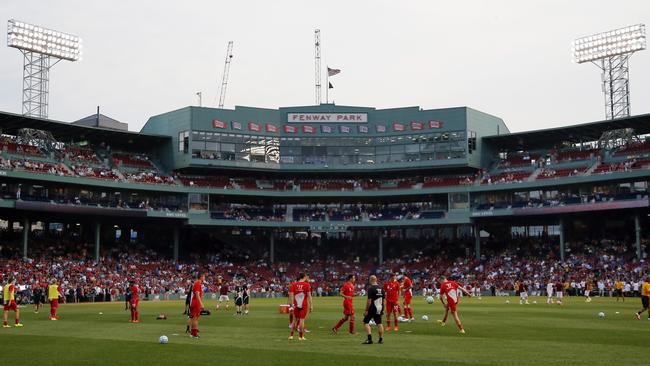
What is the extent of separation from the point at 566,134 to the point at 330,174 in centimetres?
2983

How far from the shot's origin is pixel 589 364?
16312 mm

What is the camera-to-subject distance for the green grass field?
1728 cm

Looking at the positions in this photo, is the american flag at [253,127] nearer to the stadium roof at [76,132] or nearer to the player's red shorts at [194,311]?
the stadium roof at [76,132]

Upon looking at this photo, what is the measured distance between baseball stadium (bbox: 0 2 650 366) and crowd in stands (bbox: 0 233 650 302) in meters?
0.26

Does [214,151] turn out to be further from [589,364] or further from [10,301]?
[589,364]

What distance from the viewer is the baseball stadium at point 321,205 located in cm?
6862

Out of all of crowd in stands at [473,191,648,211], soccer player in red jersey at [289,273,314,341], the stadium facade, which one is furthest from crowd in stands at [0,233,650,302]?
soccer player in red jersey at [289,273,314,341]

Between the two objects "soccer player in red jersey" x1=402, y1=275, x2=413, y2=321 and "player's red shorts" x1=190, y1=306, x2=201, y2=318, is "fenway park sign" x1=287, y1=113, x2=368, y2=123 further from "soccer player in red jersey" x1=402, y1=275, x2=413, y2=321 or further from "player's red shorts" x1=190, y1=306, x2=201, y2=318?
"player's red shorts" x1=190, y1=306, x2=201, y2=318

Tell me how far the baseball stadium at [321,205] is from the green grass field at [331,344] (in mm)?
19589

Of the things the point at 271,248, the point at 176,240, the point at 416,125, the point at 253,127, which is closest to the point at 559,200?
the point at 416,125

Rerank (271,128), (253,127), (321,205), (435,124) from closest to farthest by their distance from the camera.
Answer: (435,124) < (253,127) < (271,128) < (321,205)

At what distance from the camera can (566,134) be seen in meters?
82.9

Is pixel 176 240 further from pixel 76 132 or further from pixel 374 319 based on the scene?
pixel 374 319

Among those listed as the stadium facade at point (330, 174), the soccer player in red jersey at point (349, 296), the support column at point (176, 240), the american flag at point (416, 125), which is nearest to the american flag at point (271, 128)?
the stadium facade at point (330, 174)
